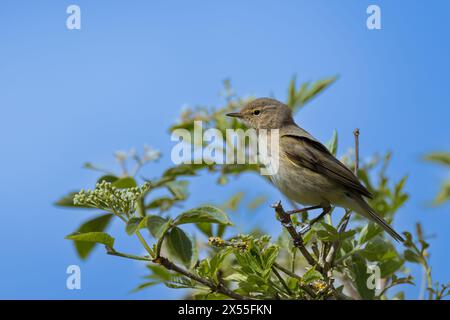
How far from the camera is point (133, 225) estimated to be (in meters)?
2.87

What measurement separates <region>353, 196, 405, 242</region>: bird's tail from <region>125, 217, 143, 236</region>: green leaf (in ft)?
4.55

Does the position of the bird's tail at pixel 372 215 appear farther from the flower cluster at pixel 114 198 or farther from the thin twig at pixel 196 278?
the flower cluster at pixel 114 198

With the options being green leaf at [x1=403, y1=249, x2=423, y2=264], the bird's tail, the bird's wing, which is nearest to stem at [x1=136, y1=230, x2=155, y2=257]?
the bird's tail

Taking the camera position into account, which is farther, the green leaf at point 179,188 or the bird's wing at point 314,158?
the bird's wing at point 314,158

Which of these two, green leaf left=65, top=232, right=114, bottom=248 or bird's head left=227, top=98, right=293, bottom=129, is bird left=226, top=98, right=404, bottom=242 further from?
green leaf left=65, top=232, right=114, bottom=248

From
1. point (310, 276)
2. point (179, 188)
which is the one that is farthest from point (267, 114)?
point (310, 276)

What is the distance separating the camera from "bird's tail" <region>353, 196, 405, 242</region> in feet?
11.7

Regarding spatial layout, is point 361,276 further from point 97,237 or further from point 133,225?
point 97,237

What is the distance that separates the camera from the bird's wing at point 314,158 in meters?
4.94

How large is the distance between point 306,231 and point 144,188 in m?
0.93

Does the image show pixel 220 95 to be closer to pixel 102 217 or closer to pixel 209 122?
pixel 209 122

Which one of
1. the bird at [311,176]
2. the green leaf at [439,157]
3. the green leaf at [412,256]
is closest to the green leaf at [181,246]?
the green leaf at [412,256]

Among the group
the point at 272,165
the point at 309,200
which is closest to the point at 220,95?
the point at 272,165

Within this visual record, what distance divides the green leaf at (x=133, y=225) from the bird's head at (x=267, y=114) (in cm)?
321
